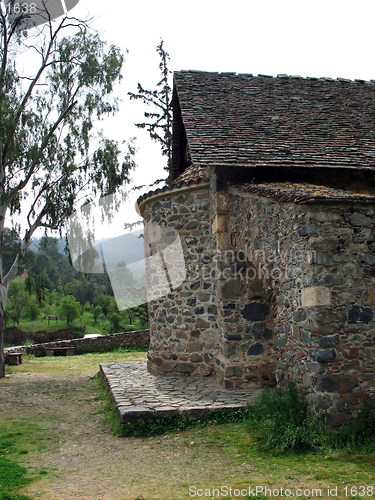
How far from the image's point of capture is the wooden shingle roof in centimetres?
786

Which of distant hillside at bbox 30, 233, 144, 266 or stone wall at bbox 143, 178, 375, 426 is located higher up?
distant hillside at bbox 30, 233, 144, 266

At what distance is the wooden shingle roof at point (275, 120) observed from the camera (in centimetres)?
786

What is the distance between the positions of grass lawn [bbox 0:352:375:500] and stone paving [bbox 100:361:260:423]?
0.37m

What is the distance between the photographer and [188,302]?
8.84 m

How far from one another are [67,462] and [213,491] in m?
1.99

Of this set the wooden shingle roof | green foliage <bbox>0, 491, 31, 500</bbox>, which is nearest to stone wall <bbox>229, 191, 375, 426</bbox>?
the wooden shingle roof

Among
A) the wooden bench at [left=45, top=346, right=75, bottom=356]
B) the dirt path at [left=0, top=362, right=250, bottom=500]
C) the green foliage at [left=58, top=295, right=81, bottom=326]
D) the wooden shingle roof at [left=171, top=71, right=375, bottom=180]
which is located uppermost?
the wooden shingle roof at [left=171, top=71, right=375, bottom=180]

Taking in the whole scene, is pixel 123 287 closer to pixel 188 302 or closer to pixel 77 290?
pixel 188 302

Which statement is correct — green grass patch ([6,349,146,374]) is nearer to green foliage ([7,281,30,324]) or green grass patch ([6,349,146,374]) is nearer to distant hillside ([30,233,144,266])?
distant hillside ([30,233,144,266])

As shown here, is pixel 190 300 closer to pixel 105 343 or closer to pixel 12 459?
pixel 12 459

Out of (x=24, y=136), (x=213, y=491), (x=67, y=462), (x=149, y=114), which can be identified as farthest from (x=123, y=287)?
(x=213, y=491)

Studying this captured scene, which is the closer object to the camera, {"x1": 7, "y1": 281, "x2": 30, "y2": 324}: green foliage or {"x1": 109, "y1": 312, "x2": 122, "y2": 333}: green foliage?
{"x1": 109, "y1": 312, "x2": 122, "y2": 333}: green foliage

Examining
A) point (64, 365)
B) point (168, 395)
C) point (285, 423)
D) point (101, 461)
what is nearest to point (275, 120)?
point (168, 395)

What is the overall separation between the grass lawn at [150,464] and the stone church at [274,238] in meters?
0.99
